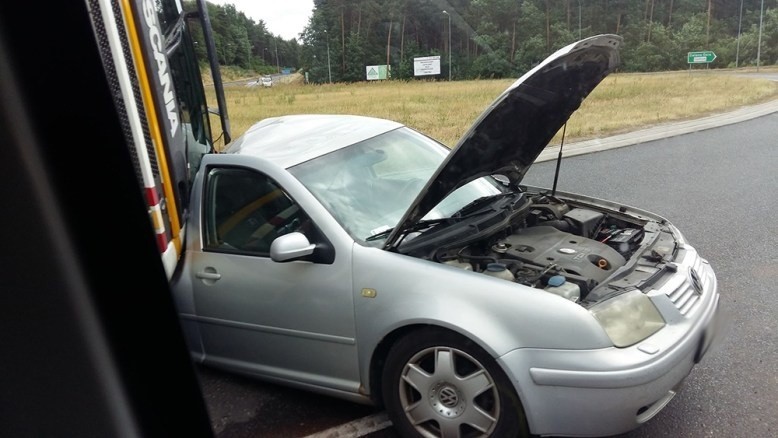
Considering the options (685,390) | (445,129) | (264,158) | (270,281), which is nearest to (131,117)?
(264,158)

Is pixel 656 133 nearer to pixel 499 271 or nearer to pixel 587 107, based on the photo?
pixel 587 107

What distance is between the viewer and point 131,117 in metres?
3.49

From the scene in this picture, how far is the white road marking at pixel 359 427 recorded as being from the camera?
9.64 ft

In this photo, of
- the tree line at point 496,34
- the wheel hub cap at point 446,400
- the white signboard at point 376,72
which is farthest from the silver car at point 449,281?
the white signboard at point 376,72

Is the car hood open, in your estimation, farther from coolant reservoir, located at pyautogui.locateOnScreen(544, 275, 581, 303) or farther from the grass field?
the grass field

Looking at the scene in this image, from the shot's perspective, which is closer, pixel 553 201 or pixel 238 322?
pixel 238 322

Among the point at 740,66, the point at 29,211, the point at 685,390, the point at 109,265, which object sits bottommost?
the point at 740,66

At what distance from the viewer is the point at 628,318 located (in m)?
2.55

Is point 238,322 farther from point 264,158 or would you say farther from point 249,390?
point 264,158

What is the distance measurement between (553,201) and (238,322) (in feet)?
7.40

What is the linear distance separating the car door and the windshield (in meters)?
0.19

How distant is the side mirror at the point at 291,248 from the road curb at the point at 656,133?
7396mm

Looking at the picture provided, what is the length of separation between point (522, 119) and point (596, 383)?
1.54 metres

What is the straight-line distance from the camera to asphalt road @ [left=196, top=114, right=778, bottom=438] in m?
2.97
